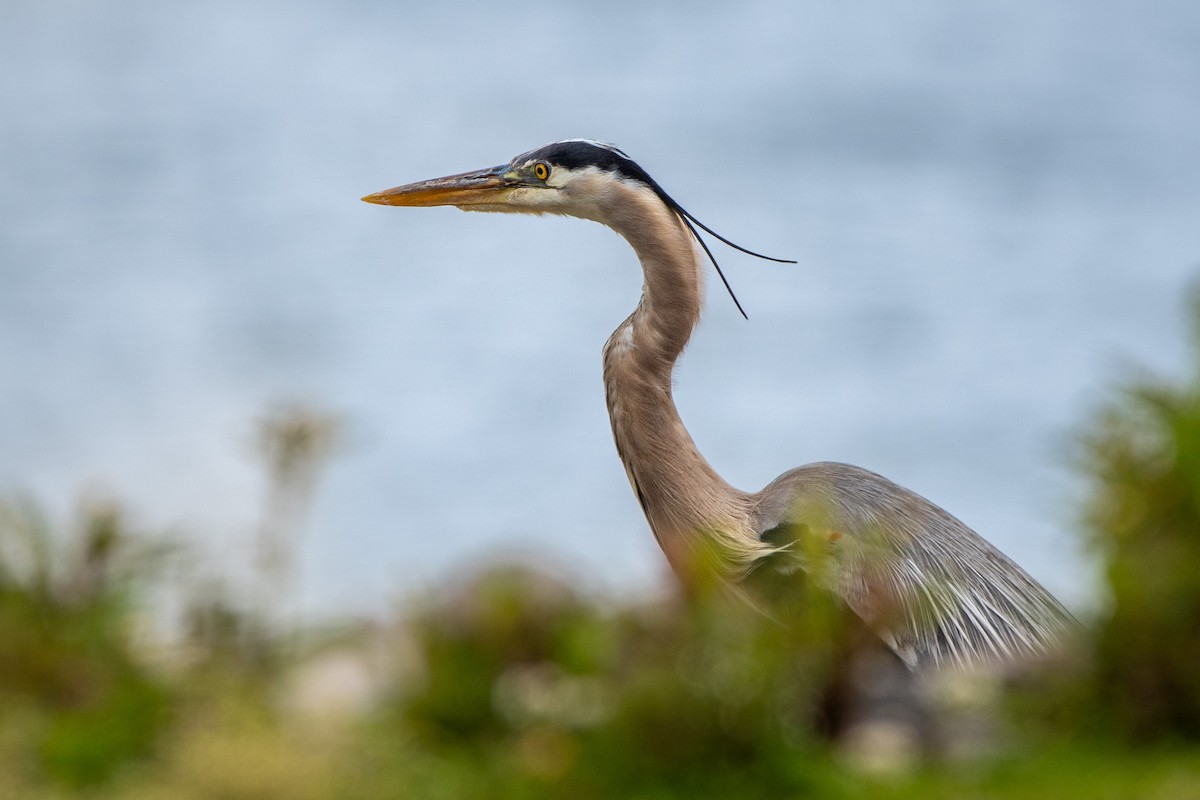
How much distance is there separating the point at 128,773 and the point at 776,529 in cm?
271

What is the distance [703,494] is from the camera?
3.07 metres

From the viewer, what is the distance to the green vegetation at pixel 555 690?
3.81 meters

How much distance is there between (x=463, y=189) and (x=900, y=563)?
1377 mm

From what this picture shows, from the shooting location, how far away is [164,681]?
5.06 metres

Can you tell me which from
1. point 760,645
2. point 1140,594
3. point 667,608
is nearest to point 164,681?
point 667,608

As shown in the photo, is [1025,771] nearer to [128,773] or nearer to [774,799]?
[774,799]

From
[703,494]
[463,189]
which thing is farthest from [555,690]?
[463,189]

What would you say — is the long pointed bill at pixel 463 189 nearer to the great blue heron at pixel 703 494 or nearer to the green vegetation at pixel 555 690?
the great blue heron at pixel 703 494

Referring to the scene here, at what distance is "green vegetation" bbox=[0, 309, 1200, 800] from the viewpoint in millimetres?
3811

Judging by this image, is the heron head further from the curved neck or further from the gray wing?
the gray wing

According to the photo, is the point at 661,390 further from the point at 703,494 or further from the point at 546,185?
the point at 546,185

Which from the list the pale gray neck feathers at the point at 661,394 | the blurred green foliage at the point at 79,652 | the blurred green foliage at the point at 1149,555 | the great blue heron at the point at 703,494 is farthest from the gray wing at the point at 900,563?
the blurred green foliage at the point at 79,652

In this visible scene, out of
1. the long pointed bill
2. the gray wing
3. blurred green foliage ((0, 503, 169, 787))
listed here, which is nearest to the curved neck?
the gray wing

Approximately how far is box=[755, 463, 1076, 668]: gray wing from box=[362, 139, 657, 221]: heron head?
0.82m
